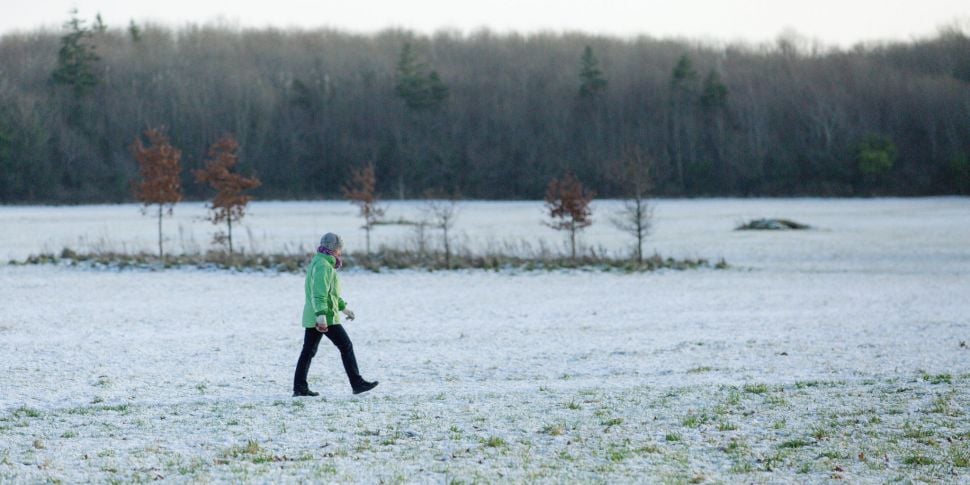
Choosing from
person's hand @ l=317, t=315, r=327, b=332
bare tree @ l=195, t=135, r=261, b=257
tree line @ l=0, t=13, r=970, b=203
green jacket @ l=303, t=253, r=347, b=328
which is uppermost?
tree line @ l=0, t=13, r=970, b=203

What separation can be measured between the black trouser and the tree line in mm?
70911

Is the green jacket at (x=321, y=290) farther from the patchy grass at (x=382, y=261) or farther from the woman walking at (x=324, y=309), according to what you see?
the patchy grass at (x=382, y=261)

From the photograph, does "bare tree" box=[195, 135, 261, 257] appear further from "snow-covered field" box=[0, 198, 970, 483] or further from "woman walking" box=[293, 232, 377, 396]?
"woman walking" box=[293, 232, 377, 396]

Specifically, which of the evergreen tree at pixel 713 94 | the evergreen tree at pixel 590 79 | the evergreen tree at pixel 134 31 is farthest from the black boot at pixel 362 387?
the evergreen tree at pixel 134 31

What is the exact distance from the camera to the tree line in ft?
285

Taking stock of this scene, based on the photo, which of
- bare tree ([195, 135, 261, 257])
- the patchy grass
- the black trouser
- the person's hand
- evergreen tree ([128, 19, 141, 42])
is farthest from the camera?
evergreen tree ([128, 19, 141, 42])

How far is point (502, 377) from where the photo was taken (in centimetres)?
1236

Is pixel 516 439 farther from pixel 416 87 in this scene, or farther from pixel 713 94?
pixel 713 94

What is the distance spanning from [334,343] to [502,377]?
8.52ft

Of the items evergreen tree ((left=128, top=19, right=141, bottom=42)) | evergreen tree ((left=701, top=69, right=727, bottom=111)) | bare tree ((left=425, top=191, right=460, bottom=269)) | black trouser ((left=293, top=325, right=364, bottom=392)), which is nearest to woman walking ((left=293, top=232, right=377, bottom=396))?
black trouser ((left=293, top=325, right=364, bottom=392))

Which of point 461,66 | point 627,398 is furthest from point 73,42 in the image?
point 627,398

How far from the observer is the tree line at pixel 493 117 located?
Result: 86.8 meters

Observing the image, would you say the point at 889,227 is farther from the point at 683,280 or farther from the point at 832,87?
the point at 832,87

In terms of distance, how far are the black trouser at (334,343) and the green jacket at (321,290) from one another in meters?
0.14
